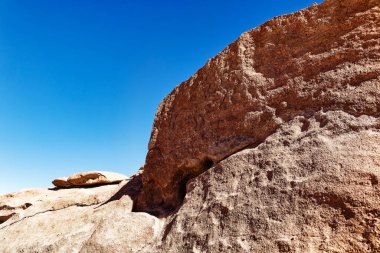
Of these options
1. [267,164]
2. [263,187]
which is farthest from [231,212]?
[267,164]

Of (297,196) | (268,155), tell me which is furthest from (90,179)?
(297,196)

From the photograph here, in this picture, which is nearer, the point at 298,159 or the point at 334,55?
the point at 298,159

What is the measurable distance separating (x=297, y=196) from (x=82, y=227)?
13.3 feet

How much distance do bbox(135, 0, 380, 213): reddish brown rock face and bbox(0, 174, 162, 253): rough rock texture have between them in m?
0.56

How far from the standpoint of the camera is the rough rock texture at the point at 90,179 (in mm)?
9883

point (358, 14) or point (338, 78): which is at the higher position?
point (358, 14)

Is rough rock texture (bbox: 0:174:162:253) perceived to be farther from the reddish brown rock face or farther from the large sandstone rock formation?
the reddish brown rock face

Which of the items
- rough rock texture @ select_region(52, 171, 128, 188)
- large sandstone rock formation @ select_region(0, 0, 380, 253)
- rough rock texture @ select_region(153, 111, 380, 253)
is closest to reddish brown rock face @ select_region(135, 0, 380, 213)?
large sandstone rock formation @ select_region(0, 0, 380, 253)

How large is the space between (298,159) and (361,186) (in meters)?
0.77

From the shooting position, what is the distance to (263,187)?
3.72m

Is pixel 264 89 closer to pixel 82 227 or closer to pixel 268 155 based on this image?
pixel 268 155

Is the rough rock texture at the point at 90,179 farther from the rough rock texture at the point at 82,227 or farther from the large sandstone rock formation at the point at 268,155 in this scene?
the large sandstone rock formation at the point at 268,155

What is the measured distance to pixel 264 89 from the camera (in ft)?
15.0

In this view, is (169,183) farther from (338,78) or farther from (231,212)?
(338,78)
